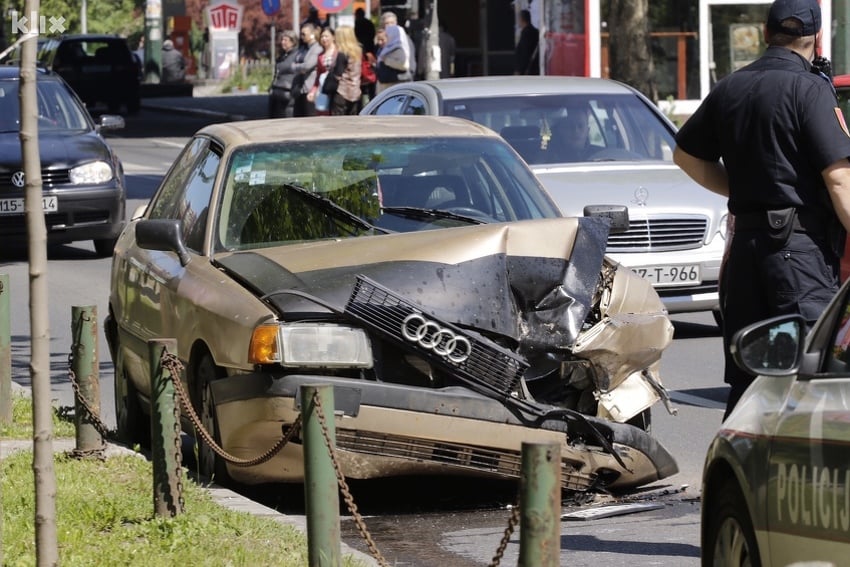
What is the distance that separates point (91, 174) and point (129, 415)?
8418mm

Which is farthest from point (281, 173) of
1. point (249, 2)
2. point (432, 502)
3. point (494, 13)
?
point (249, 2)

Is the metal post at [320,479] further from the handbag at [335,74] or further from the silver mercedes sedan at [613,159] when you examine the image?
the handbag at [335,74]

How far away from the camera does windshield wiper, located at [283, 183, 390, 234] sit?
7677 millimetres

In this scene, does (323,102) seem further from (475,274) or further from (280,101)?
(475,274)

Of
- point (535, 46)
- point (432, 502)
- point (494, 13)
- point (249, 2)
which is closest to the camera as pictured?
point (432, 502)

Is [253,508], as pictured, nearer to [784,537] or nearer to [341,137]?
[341,137]

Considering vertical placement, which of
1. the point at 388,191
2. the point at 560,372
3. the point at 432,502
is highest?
the point at 388,191

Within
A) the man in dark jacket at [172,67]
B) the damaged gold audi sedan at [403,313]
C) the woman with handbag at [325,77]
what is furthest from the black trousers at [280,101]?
the man in dark jacket at [172,67]

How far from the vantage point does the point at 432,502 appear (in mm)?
7262

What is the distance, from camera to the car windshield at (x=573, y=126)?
12359 mm

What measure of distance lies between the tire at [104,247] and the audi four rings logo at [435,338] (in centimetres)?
1139

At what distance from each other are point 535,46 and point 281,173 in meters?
22.6

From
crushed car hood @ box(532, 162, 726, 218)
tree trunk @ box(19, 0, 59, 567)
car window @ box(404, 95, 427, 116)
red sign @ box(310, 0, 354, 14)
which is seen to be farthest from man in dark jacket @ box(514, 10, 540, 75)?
tree trunk @ box(19, 0, 59, 567)

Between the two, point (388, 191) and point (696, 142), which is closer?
point (696, 142)
